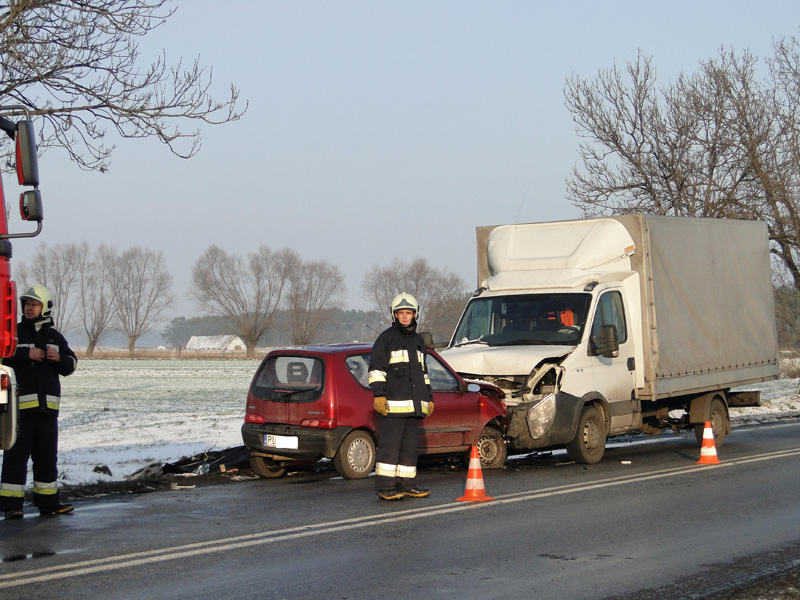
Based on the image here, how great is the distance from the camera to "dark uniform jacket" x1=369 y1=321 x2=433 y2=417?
9.34 metres

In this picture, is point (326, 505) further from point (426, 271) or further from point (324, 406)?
point (426, 271)

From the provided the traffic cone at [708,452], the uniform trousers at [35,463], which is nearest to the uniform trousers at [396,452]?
the uniform trousers at [35,463]

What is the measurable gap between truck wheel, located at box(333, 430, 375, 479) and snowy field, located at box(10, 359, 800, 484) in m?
2.81

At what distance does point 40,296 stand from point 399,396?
11.3 feet

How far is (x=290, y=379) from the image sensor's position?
37.5 ft

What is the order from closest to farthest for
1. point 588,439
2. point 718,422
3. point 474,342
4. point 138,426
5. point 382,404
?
1. point 382,404
2. point 588,439
3. point 474,342
4. point 718,422
5. point 138,426

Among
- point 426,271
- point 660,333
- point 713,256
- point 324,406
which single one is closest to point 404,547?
point 324,406


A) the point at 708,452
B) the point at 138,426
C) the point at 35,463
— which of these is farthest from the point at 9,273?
the point at 138,426

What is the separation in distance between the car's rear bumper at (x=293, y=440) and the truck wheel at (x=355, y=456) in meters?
0.12

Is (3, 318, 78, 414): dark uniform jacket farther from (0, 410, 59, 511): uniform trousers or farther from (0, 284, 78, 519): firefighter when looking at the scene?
(0, 410, 59, 511): uniform trousers

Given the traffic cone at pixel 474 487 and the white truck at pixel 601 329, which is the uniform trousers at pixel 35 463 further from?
the white truck at pixel 601 329

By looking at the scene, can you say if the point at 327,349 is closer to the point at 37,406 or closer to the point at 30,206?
the point at 37,406

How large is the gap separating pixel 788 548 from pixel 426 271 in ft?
348

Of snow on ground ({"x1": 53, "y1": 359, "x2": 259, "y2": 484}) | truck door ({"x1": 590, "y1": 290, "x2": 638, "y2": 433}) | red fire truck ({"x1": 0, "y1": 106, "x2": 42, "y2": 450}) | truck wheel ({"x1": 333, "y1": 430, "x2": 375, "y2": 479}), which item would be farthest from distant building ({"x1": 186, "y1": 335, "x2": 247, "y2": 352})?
red fire truck ({"x1": 0, "y1": 106, "x2": 42, "y2": 450})
